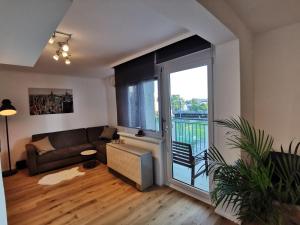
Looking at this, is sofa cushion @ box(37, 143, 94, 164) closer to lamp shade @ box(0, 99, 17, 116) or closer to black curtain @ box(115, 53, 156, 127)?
lamp shade @ box(0, 99, 17, 116)

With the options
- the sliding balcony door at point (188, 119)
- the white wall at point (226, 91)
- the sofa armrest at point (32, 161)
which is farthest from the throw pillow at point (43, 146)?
the white wall at point (226, 91)

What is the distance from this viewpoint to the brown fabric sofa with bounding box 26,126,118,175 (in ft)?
11.6

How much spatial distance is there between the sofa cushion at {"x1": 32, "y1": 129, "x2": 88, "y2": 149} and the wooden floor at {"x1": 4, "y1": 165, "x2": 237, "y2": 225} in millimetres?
1174

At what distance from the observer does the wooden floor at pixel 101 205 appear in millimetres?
2074

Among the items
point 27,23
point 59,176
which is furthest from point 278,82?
point 59,176

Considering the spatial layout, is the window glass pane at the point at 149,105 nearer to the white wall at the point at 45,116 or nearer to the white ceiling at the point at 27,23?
the white ceiling at the point at 27,23

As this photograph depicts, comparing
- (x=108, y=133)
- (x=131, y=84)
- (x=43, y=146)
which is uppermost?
(x=131, y=84)

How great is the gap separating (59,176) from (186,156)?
2.63 metres

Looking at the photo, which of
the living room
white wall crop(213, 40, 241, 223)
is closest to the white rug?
the living room

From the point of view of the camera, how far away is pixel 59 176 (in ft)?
11.1

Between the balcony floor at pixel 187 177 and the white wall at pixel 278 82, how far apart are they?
1.07m

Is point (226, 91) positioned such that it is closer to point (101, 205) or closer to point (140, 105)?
point (140, 105)

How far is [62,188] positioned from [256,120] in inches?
129

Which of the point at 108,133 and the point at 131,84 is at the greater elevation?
the point at 131,84
